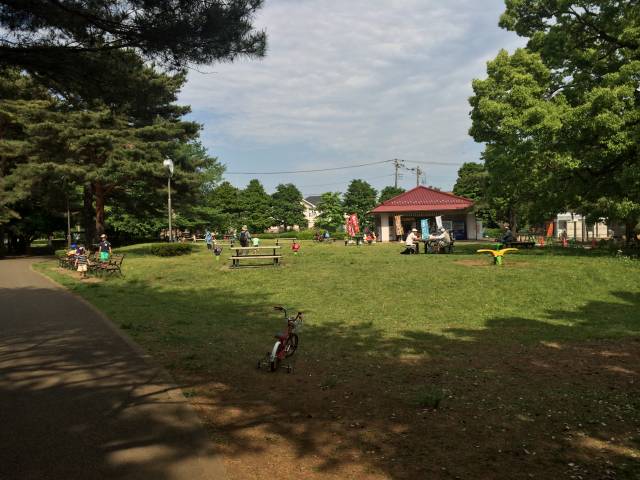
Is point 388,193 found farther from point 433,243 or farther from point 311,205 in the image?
point 433,243

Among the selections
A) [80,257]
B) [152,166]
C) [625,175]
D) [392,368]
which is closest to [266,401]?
[392,368]

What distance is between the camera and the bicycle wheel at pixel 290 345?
6767mm

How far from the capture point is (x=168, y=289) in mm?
15125

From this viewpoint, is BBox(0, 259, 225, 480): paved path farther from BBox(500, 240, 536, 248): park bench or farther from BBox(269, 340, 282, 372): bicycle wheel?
BBox(500, 240, 536, 248): park bench

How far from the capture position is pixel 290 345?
693cm

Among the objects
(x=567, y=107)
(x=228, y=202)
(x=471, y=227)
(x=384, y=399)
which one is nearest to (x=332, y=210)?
(x=228, y=202)

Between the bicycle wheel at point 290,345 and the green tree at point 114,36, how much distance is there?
14.1ft

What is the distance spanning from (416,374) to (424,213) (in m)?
40.5

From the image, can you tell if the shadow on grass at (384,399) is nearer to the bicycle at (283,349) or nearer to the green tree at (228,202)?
the bicycle at (283,349)

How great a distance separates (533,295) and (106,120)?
79.2 feet

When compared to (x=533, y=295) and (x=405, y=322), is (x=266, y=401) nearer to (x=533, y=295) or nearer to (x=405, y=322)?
(x=405, y=322)

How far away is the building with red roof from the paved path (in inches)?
1543

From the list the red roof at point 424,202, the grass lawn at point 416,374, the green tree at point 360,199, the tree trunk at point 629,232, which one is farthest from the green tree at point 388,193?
the grass lawn at point 416,374

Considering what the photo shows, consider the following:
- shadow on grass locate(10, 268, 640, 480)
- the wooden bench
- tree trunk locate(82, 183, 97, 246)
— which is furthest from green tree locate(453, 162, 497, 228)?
shadow on grass locate(10, 268, 640, 480)
